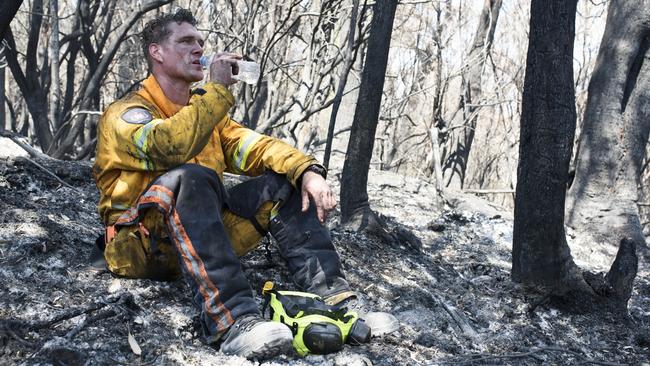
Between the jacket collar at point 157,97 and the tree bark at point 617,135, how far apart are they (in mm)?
4773

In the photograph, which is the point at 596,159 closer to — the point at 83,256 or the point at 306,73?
the point at 306,73

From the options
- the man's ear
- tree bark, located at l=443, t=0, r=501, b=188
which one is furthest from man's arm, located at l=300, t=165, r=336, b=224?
tree bark, located at l=443, t=0, r=501, b=188

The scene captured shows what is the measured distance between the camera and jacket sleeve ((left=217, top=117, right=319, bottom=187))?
3.66 meters

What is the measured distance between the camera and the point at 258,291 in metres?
4.04

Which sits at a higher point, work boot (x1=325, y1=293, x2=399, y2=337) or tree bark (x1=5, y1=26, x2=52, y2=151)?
tree bark (x1=5, y1=26, x2=52, y2=151)

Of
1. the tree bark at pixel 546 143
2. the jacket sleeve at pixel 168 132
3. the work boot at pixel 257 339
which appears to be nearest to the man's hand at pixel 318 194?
the jacket sleeve at pixel 168 132

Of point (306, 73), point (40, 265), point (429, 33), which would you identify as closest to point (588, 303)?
point (40, 265)

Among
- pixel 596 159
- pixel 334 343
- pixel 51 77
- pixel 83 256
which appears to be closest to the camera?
pixel 334 343

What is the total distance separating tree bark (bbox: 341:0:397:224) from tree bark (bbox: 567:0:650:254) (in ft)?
9.16

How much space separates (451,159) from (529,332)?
26.8 feet

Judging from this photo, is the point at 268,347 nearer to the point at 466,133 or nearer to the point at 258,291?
the point at 258,291

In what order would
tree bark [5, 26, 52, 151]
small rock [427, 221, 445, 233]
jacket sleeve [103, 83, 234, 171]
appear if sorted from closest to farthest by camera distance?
jacket sleeve [103, 83, 234, 171]
small rock [427, 221, 445, 233]
tree bark [5, 26, 52, 151]

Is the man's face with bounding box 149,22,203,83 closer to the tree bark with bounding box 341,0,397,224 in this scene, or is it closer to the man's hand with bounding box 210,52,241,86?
the man's hand with bounding box 210,52,241,86

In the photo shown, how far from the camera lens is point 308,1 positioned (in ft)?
29.8
